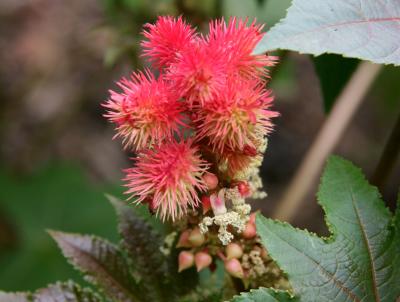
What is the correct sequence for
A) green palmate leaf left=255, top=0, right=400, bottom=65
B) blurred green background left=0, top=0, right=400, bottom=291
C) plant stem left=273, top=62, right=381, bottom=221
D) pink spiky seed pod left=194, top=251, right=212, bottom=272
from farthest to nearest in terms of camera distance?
blurred green background left=0, top=0, right=400, bottom=291 → plant stem left=273, top=62, right=381, bottom=221 → pink spiky seed pod left=194, top=251, right=212, bottom=272 → green palmate leaf left=255, top=0, right=400, bottom=65

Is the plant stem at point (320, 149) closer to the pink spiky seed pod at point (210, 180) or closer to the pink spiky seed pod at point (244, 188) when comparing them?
the pink spiky seed pod at point (244, 188)

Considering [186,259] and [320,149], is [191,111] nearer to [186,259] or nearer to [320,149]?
[186,259]

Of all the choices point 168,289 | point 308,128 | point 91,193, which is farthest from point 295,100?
point 168,289

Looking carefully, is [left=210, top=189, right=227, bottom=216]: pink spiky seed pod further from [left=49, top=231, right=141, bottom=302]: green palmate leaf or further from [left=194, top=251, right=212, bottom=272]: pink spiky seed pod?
[left=49, top=231, right=141, bottom=302]: green palmate leaf

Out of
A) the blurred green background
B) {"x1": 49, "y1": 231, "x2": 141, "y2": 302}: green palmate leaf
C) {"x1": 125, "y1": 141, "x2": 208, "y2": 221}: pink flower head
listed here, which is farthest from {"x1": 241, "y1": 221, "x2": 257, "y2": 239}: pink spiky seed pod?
the blurred green background

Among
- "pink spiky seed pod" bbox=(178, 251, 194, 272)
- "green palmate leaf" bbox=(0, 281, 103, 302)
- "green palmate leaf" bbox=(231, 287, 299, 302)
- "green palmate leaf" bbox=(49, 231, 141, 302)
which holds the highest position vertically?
"green palmate leaf" bbox=(231, 287, 299, 302)

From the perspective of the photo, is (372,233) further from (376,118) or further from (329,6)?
(376,118)

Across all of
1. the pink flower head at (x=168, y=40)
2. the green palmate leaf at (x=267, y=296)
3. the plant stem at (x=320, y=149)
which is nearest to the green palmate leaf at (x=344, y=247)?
the green palmate leaf at (x=267, y=296)
